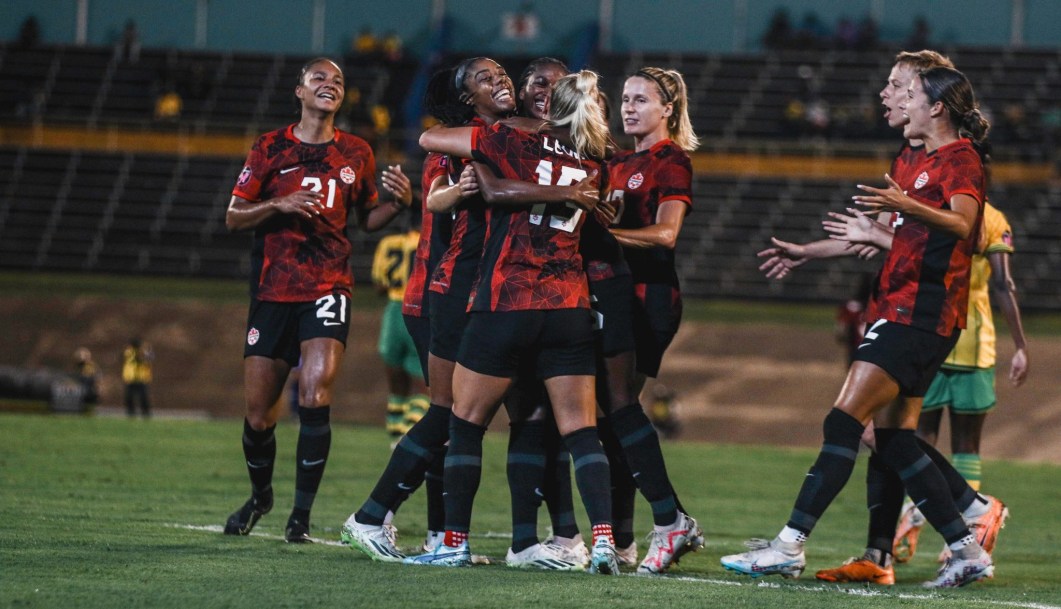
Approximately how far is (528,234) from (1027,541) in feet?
16.1

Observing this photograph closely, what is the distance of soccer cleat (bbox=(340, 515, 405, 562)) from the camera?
244 inches

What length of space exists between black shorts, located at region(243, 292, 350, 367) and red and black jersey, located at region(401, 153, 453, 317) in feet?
1.63

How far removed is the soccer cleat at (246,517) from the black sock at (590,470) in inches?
80.4

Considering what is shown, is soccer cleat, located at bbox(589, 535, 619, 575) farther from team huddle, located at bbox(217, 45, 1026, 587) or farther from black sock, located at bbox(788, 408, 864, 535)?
black sock, located at bbox(788, 408, 864, 535)

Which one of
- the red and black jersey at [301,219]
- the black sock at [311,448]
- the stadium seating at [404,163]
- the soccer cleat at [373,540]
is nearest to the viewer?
the soccer cleat at [373,540]

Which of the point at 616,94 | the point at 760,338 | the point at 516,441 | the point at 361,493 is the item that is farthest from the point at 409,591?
the point at 616,94

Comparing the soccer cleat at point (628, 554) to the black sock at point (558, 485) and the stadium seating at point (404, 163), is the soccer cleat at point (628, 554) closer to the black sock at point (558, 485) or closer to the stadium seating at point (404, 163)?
the black sock at point (558, 485)

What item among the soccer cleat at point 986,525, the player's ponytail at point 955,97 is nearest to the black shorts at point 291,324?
the player's ponytail at point 955,97

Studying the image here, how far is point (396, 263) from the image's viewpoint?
13164 mm

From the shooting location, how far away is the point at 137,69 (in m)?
35.5

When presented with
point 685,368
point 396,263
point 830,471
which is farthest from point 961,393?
point 685,368

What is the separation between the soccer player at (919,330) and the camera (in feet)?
20.2

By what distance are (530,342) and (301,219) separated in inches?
78.5

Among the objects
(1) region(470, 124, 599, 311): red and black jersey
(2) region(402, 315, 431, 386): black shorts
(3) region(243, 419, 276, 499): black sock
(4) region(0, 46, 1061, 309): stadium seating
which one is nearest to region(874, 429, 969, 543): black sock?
(1) region(470, 124, 599, 311): red and black jersey
